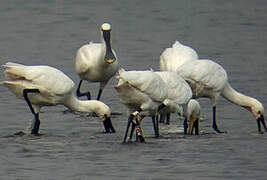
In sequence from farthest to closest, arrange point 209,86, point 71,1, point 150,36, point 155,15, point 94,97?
1. point 71,1
2. point 155,15
3. point 150,36
4. point 94,97
5. point 209,86

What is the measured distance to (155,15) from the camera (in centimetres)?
3066

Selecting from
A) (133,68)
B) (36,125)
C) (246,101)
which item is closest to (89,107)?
(36,125)

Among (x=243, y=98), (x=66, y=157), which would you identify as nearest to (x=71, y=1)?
(x=243, y=98)

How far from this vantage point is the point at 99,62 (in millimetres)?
20453

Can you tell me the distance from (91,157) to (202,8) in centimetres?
1579

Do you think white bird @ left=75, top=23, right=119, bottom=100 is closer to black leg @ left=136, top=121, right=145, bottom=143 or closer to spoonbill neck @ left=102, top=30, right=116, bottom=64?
spoonbill neck @ left=102, top=30, right=116, bottom=64

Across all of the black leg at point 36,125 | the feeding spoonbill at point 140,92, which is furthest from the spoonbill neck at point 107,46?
the feeding spoonbill at point 140,92

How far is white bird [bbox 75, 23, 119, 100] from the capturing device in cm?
2039

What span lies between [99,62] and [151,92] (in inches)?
136

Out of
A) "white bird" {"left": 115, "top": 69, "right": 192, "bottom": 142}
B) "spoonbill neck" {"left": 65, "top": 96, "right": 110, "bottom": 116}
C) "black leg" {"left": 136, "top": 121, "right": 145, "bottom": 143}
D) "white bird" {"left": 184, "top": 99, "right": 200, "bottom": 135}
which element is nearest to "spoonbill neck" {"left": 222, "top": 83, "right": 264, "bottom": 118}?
"white bird" {"left": 184, "top": 99, "right": 200, "bottom": 135}

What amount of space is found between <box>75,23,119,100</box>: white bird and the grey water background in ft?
1.72

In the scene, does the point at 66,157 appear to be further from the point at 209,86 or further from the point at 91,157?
the point at 209,86

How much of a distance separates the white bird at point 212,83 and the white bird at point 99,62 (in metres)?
1.07

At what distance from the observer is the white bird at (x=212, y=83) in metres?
18.8
